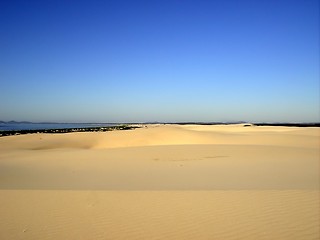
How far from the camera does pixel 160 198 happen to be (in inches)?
303

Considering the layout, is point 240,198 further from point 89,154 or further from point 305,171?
point 89,154

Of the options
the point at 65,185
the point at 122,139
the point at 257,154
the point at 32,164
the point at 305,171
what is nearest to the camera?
the point at 65,185

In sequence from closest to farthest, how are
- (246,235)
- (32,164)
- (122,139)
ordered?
(246,235)
(32,164)
(122,139)

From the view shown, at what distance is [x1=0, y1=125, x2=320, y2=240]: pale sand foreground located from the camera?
558 centimetres

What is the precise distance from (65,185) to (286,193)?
711 centimetres

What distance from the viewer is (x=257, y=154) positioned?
58.1 feet

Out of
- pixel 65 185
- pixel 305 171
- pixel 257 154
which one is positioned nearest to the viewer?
pixel 65 185

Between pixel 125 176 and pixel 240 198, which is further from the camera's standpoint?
pixel 125 176

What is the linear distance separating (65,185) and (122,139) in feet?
62.7

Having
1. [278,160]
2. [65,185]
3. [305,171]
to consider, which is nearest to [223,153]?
[278,160]

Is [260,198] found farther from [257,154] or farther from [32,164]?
[32,164]

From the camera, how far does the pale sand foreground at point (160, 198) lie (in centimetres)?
558

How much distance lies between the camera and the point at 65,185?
9633 mm

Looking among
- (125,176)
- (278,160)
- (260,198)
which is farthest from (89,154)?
(260,198)
